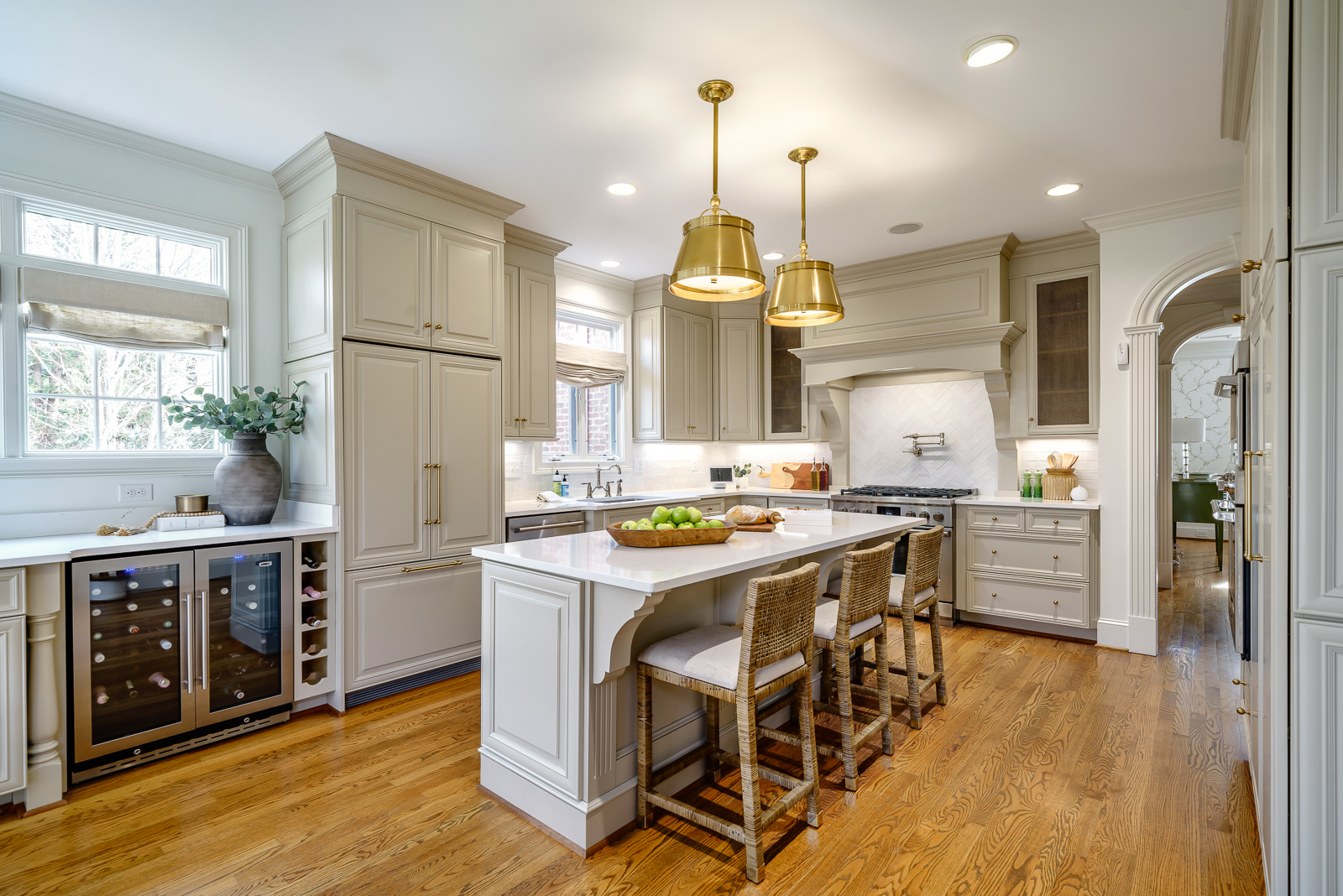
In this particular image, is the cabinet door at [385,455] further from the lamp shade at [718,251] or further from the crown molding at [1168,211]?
the crown molding at [1168,211]

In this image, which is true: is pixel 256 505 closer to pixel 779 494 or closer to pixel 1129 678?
pixel 779 494

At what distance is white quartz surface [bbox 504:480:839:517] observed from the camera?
441cm

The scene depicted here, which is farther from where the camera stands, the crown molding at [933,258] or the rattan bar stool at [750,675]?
the crown molding at [933,258]

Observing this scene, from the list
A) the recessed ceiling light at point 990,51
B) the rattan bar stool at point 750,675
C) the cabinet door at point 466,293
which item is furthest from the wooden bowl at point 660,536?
the recessed ceiling light at point 990,51

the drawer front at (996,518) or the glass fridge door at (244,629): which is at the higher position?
the drawer front at (996,518)

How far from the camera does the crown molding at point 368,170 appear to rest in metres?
3.27

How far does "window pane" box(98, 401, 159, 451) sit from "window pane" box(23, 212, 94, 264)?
0.70 meters

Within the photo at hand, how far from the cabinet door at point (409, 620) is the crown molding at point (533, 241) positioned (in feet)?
7.18

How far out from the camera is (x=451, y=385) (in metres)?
3.78

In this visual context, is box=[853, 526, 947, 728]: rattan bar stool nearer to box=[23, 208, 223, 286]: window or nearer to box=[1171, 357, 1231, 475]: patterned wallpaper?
box=[23, 208, 223, 286]: window

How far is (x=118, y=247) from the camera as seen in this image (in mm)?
3244

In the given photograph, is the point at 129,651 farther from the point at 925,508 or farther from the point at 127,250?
the point at 925,508

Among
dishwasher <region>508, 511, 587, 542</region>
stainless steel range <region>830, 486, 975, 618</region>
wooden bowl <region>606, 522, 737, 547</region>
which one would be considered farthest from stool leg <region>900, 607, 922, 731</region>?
dishwasher <region>508, 511, 587, 542</region>

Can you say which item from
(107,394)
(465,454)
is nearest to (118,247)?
(107,394)
